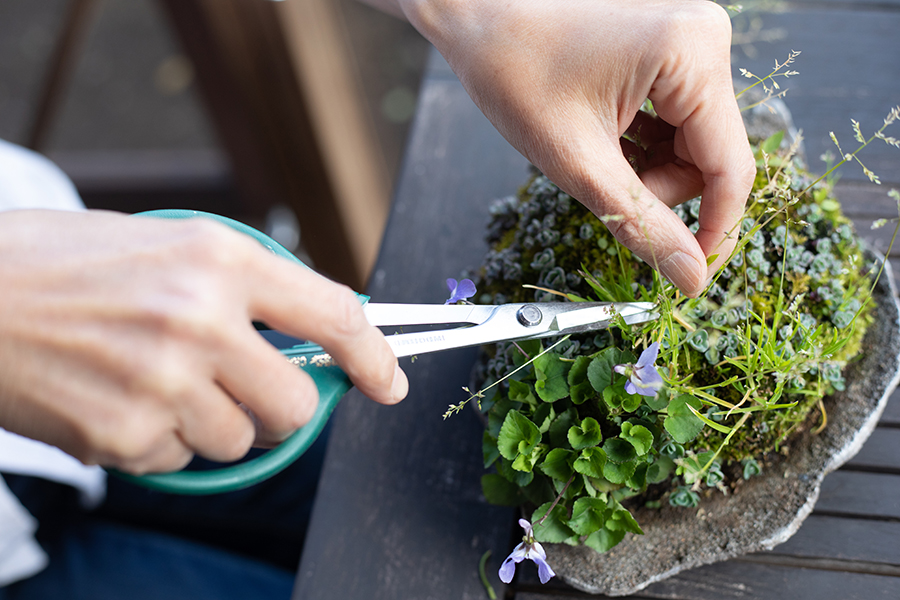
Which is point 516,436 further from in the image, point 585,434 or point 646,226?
point 646,226

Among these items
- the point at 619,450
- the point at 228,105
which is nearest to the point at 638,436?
the point at 619,450

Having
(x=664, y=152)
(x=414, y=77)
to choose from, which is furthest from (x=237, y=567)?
(x=414, y=77)

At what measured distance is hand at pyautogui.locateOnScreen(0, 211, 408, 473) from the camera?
574 mm

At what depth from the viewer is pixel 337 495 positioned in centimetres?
104

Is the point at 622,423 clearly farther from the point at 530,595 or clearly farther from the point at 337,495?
the point at 337,495

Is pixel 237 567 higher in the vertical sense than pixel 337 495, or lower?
lower

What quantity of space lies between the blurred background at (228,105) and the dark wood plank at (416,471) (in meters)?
1.41

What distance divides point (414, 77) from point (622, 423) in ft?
9.25

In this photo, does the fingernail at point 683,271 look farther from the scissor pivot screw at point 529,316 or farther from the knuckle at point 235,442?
the knuckle at point 235,442

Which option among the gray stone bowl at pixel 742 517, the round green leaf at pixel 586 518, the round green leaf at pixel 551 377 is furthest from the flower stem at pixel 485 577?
the round green leaf at pixel 551 377

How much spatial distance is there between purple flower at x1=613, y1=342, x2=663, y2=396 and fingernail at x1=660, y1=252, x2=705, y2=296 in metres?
0.12

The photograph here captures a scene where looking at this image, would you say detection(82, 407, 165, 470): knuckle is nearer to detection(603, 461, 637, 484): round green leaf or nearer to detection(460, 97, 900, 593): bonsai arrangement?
detection(460, 97, 900, 593): bonsai arrangement

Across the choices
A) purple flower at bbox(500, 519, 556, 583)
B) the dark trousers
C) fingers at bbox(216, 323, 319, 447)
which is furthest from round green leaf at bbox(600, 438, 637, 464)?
the dark trousers

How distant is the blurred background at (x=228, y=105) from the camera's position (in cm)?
234
